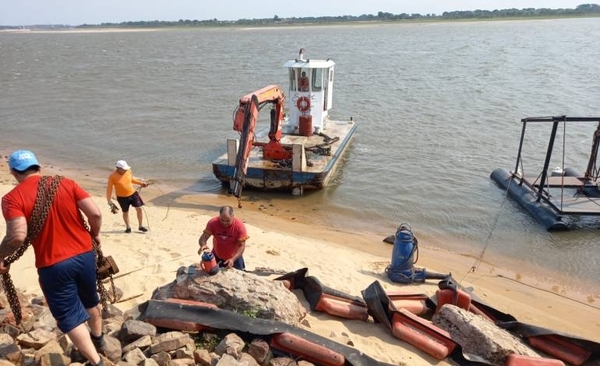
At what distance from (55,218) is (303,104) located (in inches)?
456

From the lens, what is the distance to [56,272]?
3.85m

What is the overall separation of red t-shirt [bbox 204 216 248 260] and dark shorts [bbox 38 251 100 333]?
80.2 inches

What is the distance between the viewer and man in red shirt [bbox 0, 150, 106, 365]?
12.1ft

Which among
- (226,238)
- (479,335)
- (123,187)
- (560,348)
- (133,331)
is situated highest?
(226,238)

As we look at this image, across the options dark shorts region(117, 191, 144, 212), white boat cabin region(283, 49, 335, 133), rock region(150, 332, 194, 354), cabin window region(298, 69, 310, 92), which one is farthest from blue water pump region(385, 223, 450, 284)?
cabin window region(298, 69, 310, 92)

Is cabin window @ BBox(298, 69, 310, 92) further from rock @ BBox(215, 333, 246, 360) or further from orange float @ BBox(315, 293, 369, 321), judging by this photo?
rock @ BBox(215, 333, 246, 360)

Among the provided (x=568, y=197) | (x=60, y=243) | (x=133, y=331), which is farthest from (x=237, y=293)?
(x=568, y=197)

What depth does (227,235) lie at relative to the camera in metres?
6.02

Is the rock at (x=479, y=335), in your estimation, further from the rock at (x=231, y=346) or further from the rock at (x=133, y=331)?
the rock at (x=133, y=331)

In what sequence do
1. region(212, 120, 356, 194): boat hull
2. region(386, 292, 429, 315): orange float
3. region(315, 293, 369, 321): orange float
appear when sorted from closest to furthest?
1. region(315, 293, 369, 321): orange float
2. region(386, 292, 429, 315): orange float
3. region(212, 120, 356, 194): boat hull

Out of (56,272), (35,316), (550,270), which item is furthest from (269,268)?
(550,270)

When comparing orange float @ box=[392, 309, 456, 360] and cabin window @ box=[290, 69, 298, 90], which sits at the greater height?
cabin window @ box=[290, 69, 298, 90]

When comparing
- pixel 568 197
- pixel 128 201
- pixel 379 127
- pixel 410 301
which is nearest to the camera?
pixel 410 301

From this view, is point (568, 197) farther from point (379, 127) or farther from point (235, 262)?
point (379, 127)
